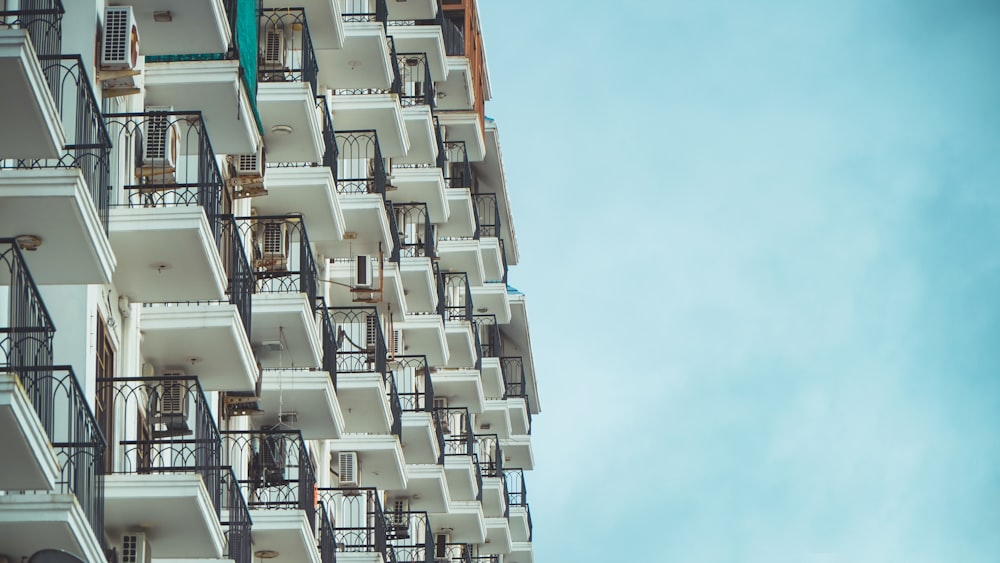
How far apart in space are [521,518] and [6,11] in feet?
181

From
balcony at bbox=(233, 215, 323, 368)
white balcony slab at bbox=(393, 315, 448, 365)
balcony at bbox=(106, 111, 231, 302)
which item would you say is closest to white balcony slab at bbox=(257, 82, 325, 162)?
balcony at bbox=(233, 215, 323, 368)

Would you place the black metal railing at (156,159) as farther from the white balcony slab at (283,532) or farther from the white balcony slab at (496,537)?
the white balcony slab at (496,537)

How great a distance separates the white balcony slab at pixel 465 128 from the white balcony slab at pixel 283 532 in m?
29.9

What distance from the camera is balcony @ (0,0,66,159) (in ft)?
81.6

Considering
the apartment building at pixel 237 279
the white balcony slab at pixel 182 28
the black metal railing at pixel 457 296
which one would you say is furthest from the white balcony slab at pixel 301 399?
the black metal railing at pixel 457 296

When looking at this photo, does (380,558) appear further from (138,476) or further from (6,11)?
(6,11)

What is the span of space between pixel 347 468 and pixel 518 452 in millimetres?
31204

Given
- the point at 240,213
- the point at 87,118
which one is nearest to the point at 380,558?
the point at 240,213

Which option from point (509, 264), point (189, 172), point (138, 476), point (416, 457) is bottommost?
point (138, 476)

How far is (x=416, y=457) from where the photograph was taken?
2367 inches

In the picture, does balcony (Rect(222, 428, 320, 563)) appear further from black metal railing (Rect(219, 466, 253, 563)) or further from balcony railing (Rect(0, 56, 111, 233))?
balcony railing (Rect(0, 56, 111, 233))

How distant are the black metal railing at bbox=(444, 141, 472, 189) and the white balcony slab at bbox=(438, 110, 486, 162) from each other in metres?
0.28

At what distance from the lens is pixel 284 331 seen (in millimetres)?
42688

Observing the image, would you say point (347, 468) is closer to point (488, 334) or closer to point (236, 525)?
point (236, 525)
